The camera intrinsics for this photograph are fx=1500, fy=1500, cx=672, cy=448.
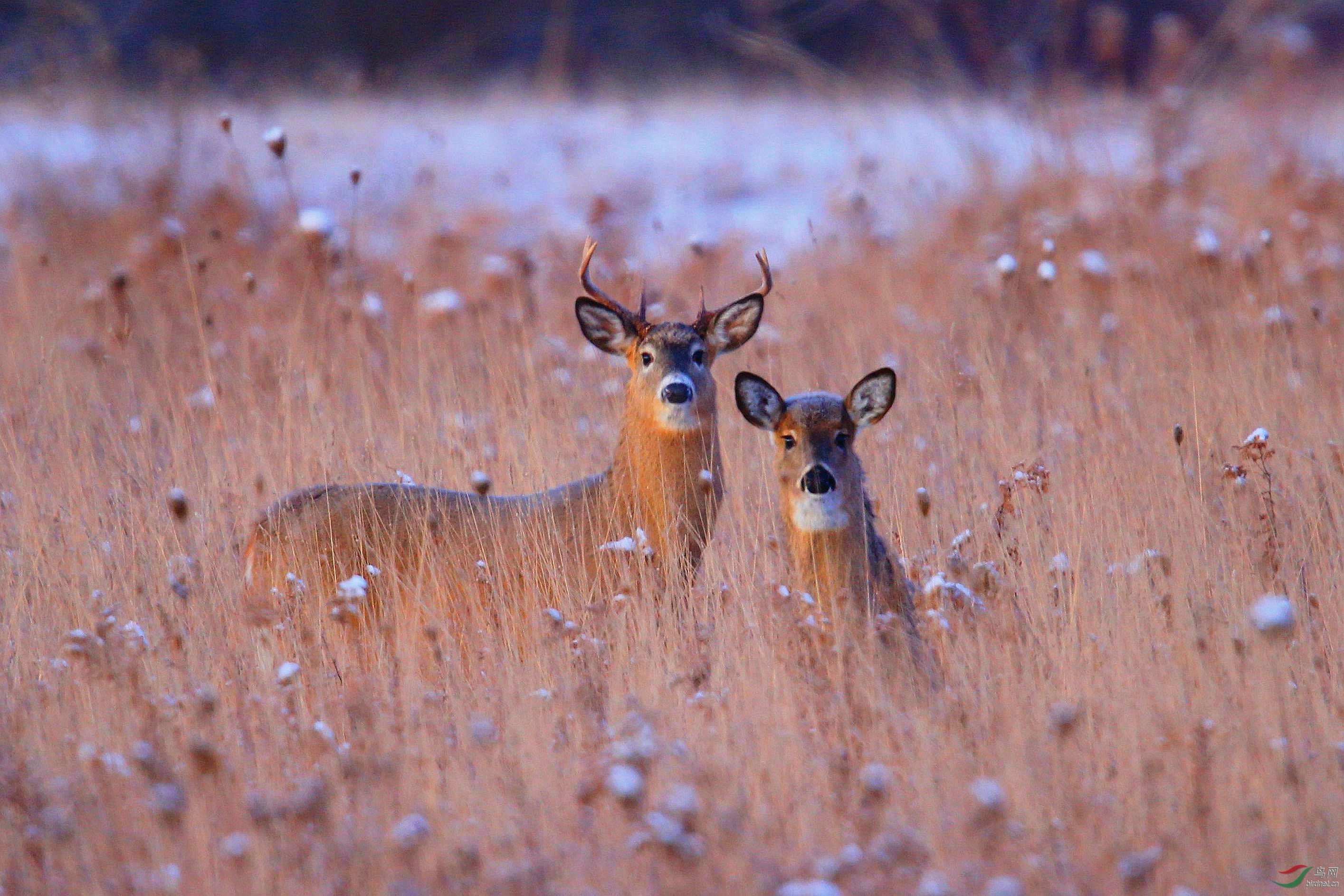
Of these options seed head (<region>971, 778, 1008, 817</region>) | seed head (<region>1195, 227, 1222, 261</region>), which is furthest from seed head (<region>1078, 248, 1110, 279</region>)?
seed head (<region>971, 778, 1008, 817</region>)

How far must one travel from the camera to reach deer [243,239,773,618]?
17.9ft

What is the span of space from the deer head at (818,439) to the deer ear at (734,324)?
3.50 feet

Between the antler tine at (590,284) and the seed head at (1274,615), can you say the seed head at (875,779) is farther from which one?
the antler tine at (590,284)

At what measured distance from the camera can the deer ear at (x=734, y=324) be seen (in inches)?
236

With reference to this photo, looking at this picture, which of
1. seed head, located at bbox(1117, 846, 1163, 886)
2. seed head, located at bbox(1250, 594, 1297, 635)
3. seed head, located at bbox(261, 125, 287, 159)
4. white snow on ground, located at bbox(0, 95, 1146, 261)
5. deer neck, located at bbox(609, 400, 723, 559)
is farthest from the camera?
white snow on ground, located at bbox(0, 95, 1146, 261)

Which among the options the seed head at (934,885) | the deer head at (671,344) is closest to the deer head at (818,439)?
the deer head at (671,344)

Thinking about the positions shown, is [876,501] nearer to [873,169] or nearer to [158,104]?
[873,169]

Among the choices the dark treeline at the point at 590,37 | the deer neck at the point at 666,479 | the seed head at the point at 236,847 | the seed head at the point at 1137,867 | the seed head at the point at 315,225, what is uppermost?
the dark treeline at the point at 590,37

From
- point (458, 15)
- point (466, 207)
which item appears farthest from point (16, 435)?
point (458, 15)

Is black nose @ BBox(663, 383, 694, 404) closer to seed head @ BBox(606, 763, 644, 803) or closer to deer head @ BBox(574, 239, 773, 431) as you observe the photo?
deer head @ BBox(574, 239, 773, 431)

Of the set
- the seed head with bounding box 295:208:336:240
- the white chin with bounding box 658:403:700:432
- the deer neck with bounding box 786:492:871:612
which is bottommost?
the deer neck with bounding box 786:492:871:612

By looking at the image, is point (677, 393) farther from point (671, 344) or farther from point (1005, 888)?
point (1005, 888)

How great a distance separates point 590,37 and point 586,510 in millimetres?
19238

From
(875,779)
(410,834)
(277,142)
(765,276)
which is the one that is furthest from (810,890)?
(277,142)
